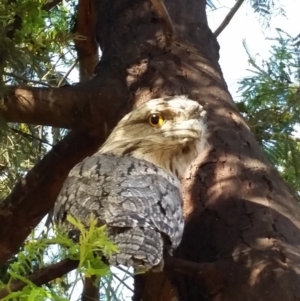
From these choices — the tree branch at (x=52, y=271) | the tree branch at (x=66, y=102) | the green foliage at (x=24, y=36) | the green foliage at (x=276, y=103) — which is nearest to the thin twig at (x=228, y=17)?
the green foliage at (x=276, y=103)

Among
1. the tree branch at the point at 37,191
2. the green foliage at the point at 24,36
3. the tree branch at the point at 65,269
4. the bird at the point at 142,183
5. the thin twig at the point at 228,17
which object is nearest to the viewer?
the tree branch at the point at 65,269

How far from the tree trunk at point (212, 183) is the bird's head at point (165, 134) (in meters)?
0.11

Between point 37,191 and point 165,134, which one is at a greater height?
point 37,191

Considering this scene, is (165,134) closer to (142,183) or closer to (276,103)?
(142,183)

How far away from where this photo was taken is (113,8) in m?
1.87

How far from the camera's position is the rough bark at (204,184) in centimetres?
111

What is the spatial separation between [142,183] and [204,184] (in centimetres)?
28

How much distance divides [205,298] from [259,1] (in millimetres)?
1454

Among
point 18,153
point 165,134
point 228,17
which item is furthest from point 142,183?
point 228,17

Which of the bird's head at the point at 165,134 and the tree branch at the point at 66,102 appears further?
the tree branch at the point at 66,102

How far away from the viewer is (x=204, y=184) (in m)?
1.34

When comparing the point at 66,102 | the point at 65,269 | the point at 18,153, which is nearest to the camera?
the point at 65,269

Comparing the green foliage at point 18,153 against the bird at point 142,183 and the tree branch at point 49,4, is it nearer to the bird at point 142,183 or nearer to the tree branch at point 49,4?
the tree branch at point 49,4

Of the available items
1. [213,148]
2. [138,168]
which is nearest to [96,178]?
[138,168]
